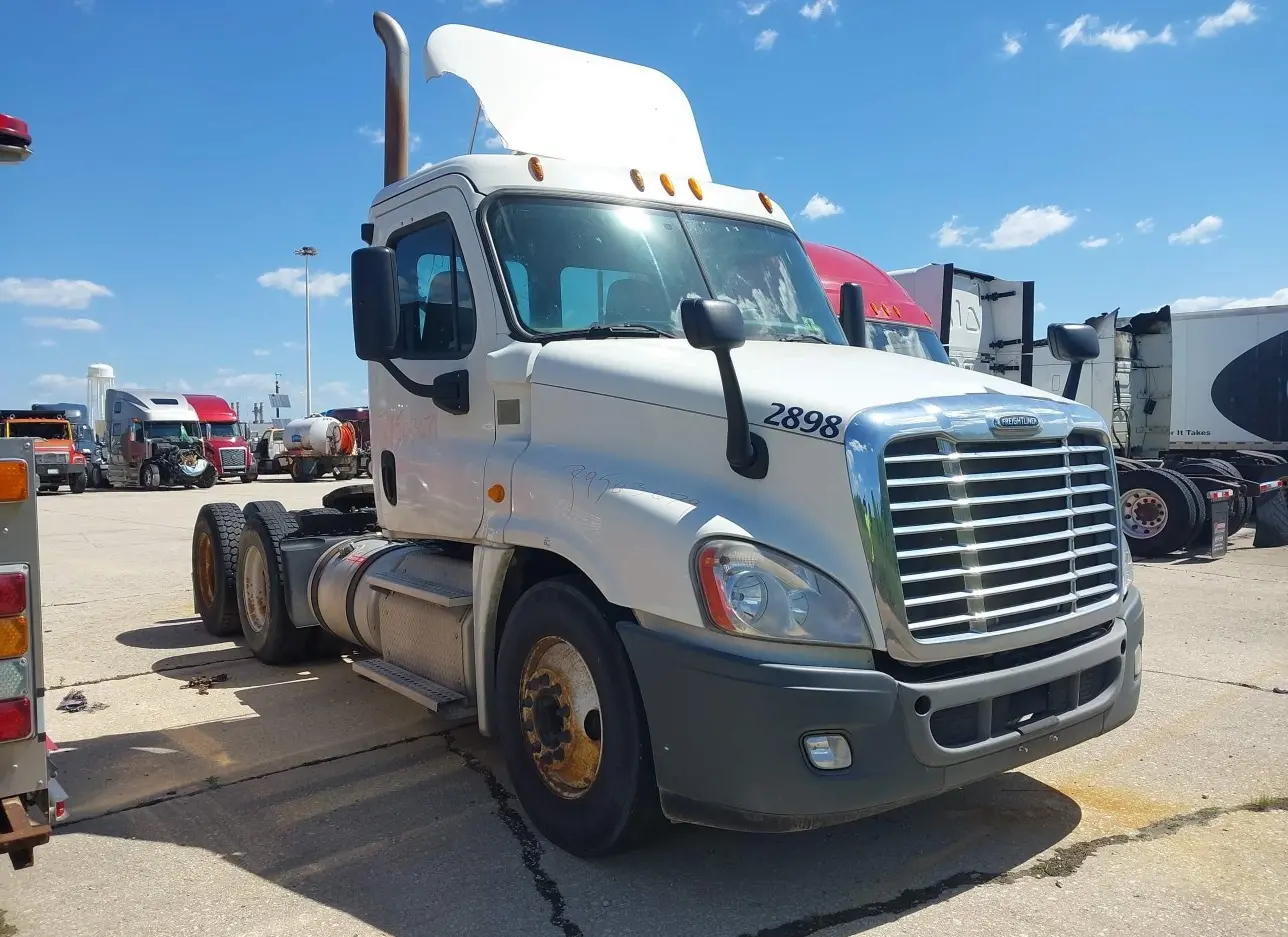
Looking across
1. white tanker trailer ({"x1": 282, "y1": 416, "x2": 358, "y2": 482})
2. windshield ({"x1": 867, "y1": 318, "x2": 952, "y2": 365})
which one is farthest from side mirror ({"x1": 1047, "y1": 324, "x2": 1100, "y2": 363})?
white tanker trailer ({"x1": 282, "y1": 416, "x2": 358, "y2": 482})

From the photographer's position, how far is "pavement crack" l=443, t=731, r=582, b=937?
3.23 meters

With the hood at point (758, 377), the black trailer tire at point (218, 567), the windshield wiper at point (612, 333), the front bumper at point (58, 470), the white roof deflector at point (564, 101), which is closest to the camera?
the hood at point (758, 377)

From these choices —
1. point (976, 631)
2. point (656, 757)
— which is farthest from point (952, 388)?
point (656, 757)

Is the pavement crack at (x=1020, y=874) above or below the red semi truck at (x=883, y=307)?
below

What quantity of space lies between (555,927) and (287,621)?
398cm

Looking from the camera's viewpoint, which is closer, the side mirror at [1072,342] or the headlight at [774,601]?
the headlight at [774,601]

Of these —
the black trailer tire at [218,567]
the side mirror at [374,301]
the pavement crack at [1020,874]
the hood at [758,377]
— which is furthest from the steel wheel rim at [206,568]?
the pavement crack at [1020,874]

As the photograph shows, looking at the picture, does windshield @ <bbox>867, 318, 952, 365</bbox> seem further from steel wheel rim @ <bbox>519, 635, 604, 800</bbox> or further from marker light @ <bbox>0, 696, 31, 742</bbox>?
marker light @ <bbox>0, 696, 31, 742</bbox>

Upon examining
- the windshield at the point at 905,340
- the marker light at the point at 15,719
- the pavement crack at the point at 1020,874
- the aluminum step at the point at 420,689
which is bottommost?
the pavement crack at the point at 1020,874

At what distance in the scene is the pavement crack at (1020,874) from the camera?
3.17 metres

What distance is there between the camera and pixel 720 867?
3.58 meters

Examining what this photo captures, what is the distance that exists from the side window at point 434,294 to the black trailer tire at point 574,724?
135cm

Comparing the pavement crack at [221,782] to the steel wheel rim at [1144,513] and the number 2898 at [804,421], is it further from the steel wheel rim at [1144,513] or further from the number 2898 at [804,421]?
the steel wheel rim at [1144,513]

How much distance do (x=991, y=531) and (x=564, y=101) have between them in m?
3.15
